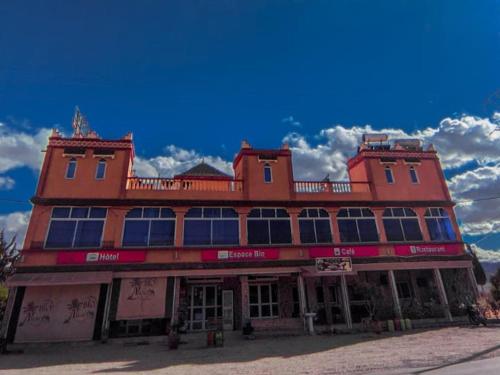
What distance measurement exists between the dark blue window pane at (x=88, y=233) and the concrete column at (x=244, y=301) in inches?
318

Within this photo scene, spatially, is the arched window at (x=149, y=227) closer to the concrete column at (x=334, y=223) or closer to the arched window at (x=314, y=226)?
Result: the arched window at (x=314, y=226)

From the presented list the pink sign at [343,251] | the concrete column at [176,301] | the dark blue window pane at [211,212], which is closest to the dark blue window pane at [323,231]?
the pink sign at [343,251]

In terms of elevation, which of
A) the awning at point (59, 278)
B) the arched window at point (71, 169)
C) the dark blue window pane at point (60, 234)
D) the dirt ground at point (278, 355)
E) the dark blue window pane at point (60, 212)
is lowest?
the dirt ground at point (278, 355)

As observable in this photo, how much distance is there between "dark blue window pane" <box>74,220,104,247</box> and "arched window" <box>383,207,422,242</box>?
17143mm

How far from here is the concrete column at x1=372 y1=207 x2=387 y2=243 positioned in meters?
Result: 19.1

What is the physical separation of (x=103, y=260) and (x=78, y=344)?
12.9ft

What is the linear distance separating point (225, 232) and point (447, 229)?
1467 cm

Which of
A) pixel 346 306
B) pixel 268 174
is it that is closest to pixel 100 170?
pixel 268 174

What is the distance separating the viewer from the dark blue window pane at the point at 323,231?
61.5 feet

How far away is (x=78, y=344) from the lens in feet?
47.1

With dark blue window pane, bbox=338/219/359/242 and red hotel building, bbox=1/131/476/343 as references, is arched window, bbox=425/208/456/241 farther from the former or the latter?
dark blue window pane, bbox=338/219/359/242

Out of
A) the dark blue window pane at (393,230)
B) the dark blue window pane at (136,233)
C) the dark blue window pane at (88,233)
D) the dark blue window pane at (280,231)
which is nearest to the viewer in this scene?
the dark blue window pane at (88,233)

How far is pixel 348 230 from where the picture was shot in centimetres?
1922

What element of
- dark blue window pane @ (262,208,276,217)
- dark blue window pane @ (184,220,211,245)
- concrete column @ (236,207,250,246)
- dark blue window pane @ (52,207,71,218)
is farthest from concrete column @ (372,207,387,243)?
dark blue window pane @ (52,207,71,218)
